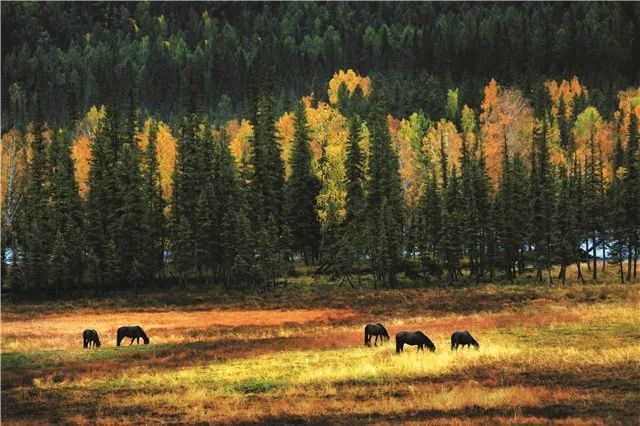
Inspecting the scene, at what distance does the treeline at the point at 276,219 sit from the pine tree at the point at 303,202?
155mm

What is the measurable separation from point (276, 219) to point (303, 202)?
3.56 metres

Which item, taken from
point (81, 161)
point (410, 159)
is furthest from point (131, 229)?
point (410, 159)

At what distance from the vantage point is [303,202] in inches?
3002

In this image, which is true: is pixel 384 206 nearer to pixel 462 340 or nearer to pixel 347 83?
pixel 462 340

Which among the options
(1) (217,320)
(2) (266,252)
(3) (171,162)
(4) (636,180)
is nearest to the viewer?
(1) (217,320)

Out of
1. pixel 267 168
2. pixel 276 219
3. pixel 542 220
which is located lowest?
pixel 542 220

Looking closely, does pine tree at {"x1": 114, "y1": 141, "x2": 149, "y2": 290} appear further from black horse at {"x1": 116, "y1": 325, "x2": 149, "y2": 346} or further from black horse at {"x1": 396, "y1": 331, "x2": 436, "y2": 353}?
black horse at {"x1": 396, "y1": 331, "x2": 436, "y2": 353}

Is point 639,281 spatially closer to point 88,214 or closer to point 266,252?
point 266,252

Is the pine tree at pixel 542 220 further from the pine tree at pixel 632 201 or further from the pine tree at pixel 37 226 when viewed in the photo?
the pine tree at pixel 37 226

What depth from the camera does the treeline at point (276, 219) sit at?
66938 mm

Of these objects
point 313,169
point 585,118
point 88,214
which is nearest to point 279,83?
point 585,118

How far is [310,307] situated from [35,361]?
2491 centimetres

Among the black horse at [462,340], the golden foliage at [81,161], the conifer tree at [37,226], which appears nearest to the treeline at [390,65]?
the golden foliage at [81,161]

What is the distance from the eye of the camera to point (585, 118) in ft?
382
